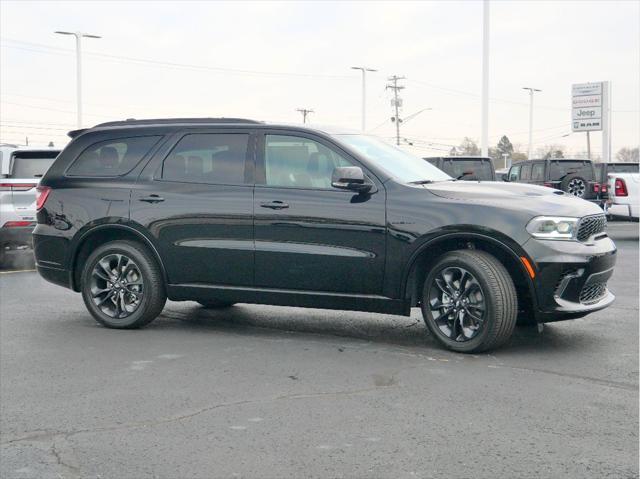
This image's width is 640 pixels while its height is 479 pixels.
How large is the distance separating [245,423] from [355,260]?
2248 mm

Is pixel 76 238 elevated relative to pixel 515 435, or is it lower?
elevated

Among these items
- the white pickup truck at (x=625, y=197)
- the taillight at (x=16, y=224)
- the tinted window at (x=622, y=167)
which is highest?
the tinted window at (x=622, y=167)

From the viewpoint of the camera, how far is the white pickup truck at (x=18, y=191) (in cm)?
1245

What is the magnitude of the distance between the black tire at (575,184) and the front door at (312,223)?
1508 cm

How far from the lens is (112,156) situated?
7.88 meters

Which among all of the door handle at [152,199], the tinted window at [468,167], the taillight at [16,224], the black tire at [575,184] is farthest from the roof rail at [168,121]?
Answer: the black tire at [575,184]

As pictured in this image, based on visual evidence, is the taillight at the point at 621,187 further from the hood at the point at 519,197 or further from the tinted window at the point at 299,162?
the tinted window at the point at 299,162

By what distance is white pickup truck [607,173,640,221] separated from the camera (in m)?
18.0

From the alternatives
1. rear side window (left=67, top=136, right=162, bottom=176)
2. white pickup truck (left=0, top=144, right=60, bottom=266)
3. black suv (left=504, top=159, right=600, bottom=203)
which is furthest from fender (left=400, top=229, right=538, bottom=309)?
black suv (left=504, top=159, right=600, bottom=203)

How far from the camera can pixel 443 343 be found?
6.50 metres

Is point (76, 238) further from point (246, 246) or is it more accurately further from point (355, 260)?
point (355, 260)

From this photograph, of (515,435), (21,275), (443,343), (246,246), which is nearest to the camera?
(515,435)

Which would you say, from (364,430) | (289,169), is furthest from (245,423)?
(289,169)

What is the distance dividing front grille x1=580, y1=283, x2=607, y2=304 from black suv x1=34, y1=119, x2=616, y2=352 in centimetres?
1
